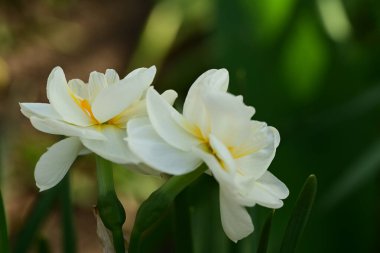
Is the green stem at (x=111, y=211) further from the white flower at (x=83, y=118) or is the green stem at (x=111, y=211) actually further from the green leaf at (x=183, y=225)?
the green leaf at (x=183, y=225)

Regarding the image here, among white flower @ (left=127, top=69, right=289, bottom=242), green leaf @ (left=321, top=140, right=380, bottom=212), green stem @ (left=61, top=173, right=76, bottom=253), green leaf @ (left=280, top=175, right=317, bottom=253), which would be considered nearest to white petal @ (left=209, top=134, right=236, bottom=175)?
white flower @ (left=127, top=69, right=289, bottom=242)

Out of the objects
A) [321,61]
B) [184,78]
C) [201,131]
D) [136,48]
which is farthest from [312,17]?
A: [136,48]

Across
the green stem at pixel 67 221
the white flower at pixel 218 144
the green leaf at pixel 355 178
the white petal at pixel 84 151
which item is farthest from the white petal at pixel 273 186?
the green leaf at pixel 355 178

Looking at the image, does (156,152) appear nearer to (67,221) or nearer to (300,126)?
(67,221)

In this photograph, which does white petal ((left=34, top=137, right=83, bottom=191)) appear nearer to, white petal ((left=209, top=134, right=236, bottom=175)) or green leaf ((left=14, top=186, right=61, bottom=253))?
white petal ((left=209, top=134, right=236, bottom=175))

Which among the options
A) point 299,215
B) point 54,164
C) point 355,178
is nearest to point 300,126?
point 355,178

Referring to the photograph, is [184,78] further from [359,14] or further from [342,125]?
[342,125]

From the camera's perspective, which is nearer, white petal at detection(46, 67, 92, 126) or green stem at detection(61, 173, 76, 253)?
white petal at detection(46, 67, 92, 126)
